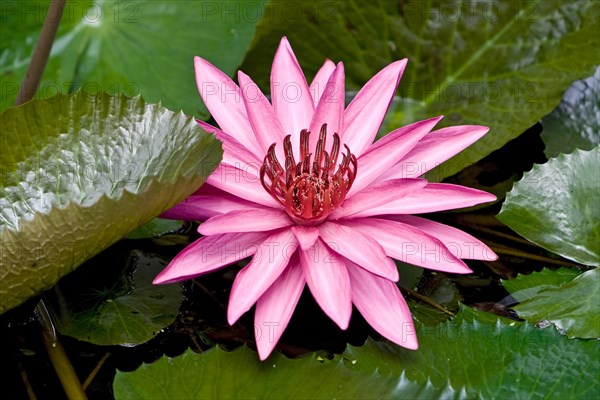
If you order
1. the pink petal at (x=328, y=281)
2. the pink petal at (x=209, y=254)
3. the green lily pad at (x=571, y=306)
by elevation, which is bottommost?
the green lily pad at (x=571, y=306)

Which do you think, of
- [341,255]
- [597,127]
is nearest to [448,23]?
[597,127]

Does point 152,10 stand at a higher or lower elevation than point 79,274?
higher

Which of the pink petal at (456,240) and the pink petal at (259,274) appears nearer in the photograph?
the pink petal at (259,274)

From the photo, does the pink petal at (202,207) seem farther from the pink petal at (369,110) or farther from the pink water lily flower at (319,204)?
the pink petal at (369,110)

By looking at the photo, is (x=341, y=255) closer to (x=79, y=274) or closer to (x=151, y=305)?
(x=151, y=305)

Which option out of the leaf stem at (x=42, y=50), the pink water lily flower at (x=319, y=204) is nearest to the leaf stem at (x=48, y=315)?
the leaf stem at (x=42, y=50)

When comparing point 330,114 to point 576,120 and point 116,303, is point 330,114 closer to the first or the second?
point 116,303
